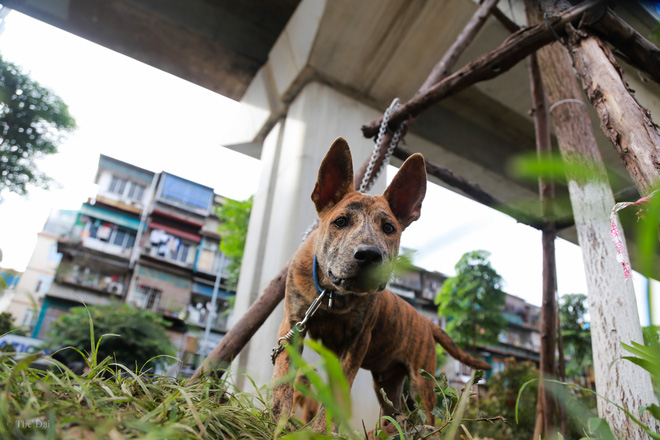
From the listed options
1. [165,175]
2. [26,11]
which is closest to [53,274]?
[165,175]

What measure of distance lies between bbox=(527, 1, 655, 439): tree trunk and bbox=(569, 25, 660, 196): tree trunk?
0.66 ft

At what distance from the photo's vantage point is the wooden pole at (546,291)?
167 inches

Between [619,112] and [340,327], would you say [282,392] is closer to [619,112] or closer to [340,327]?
[340,327]

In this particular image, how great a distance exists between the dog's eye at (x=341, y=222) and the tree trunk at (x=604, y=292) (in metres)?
1.15

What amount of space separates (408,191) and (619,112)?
1059 mm

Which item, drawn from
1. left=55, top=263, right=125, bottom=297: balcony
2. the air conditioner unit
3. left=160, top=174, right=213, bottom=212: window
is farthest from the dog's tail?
left=160, top=174, right=213, bottom=212: window

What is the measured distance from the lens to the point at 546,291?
472cm

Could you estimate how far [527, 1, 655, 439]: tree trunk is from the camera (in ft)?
7.64

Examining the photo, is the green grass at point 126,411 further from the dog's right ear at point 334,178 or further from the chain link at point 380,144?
the chain link at point 380,144

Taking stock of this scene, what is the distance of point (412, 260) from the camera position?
432mm

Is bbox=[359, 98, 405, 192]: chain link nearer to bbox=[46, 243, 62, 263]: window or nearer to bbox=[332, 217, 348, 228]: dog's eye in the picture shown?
bbox=[332, 217, 348, 228]: dog's eye

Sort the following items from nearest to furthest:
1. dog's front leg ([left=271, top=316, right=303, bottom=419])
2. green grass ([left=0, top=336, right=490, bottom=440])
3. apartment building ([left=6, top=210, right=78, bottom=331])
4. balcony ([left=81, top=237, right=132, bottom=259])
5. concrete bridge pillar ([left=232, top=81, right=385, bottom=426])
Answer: green grass ([left=0, top=336, right=490, bottom=440]) < dog's front leg ([left=271, top=316, right=303, bottom=419]) < concrete bridge pillar ([left=232, top=81, right=385, bottom=426]) < apartment building ([left=6, top=210, right=78, bottom=331]) < balcony ([left=81, top=237, right=132, bottom=259])

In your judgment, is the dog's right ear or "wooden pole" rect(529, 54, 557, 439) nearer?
the dog's right ear

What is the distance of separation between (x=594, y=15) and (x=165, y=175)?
32.1m
